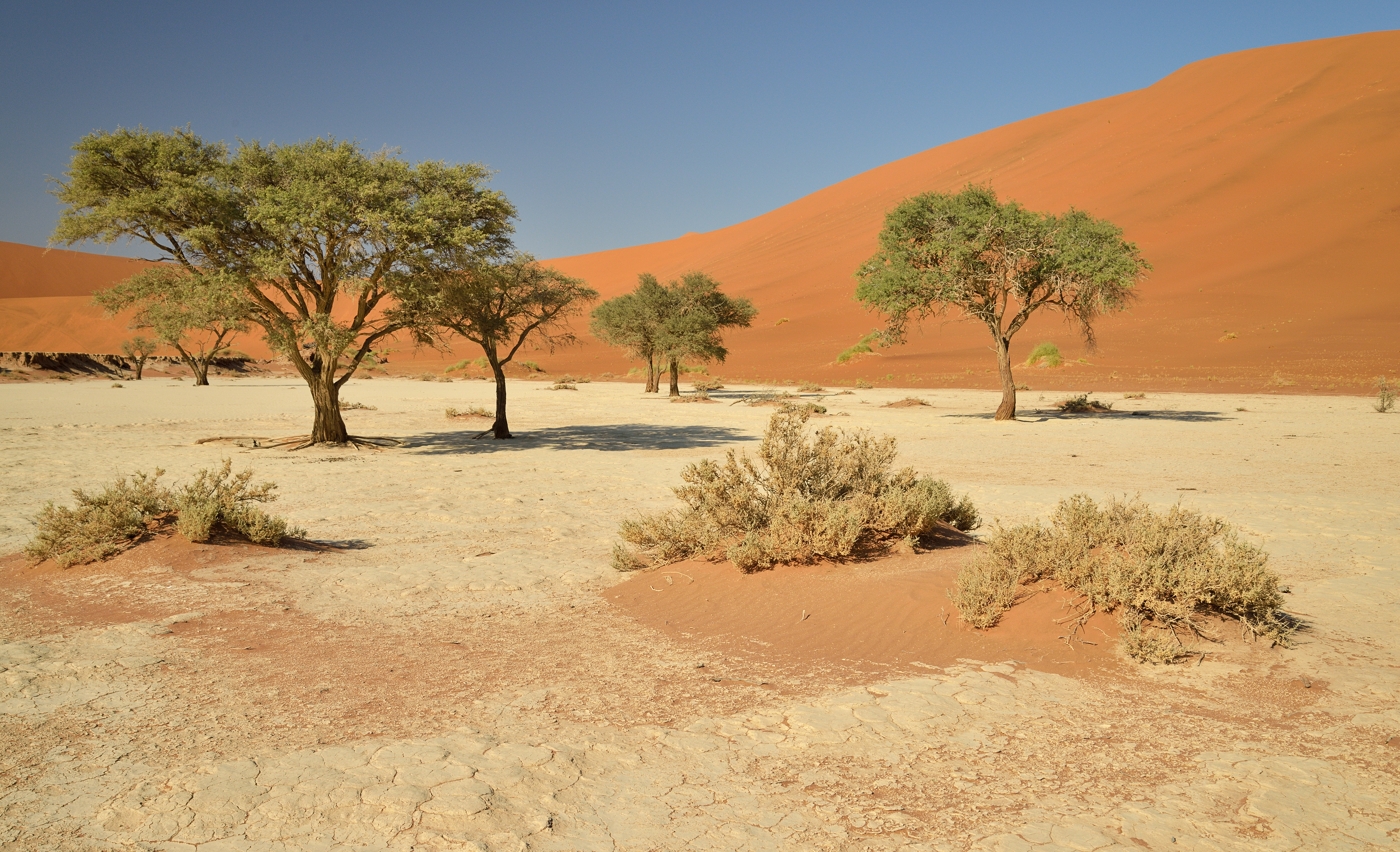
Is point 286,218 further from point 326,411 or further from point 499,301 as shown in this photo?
point 499,301

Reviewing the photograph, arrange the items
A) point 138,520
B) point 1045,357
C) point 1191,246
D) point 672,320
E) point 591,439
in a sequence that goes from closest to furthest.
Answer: point 138,520, point 591,439, point 672,320, point 1045,357, point 1191,246

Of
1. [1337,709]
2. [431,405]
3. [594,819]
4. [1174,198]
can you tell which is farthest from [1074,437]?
[1174,198]

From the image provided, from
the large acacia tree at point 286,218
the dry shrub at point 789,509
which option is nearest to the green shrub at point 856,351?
the large acacia tree at point 286,218

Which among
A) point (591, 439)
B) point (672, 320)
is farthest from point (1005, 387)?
point (672, 320)

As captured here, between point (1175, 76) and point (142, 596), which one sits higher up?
point (1175, 76)

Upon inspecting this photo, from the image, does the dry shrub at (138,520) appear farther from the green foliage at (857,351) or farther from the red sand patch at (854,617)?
the green foliage at (857,351)

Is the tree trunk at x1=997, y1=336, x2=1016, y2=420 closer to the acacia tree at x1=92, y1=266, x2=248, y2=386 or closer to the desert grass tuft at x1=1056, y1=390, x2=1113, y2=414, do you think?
the desert grass tuft at x1=1056, y1=390, x2=1113, y2=414

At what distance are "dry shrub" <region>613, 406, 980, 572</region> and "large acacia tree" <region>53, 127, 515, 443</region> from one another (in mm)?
10276

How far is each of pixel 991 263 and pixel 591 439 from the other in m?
12.7

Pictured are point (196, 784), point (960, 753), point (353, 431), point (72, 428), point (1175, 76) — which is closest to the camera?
point (196, 784)

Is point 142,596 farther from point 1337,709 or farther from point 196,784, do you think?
point 1337,709

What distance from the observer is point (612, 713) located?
14.4ft

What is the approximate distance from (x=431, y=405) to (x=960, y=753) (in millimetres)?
31223

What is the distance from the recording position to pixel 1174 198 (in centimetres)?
6094
